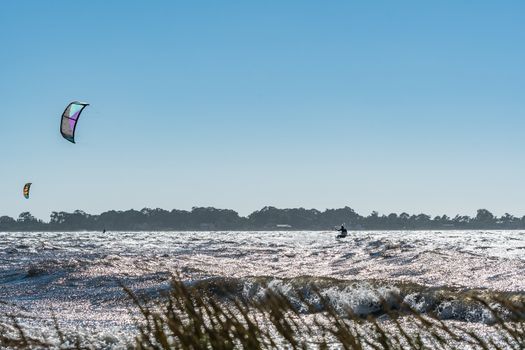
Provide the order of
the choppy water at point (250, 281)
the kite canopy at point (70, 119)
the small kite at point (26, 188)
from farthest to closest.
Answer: the small kite at point (26, 188)
the kite canopy at point (70, 119)
the choppy water at point (250, 281)

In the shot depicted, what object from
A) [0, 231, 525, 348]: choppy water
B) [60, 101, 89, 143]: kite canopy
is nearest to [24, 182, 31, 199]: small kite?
[0, 231, 525, 348]: choppy water

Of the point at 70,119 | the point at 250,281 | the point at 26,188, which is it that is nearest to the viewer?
the point at 250,281

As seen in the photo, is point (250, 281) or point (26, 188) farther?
point (26, 188)

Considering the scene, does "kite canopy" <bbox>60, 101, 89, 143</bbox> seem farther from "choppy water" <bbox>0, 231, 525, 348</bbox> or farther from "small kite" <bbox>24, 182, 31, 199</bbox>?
"small kite" <bbox>24, 182, 31, 199</bbox>

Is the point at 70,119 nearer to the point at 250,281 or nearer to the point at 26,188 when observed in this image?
the point at 250,281

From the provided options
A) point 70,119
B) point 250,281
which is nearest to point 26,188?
point 70,119

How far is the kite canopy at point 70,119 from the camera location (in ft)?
79.2

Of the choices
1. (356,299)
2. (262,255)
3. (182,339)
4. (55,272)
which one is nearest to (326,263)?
(262,255)

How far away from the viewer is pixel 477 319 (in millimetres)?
12445

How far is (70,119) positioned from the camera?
970 inches

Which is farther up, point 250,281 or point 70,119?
point 70,119

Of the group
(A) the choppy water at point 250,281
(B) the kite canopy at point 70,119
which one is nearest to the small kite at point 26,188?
(A) the choppy water at point 250,281

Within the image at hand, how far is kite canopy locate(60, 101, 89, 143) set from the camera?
24.1 meters

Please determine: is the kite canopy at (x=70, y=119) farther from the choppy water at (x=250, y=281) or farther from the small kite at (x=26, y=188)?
the small kite at (x=26, y=188)
